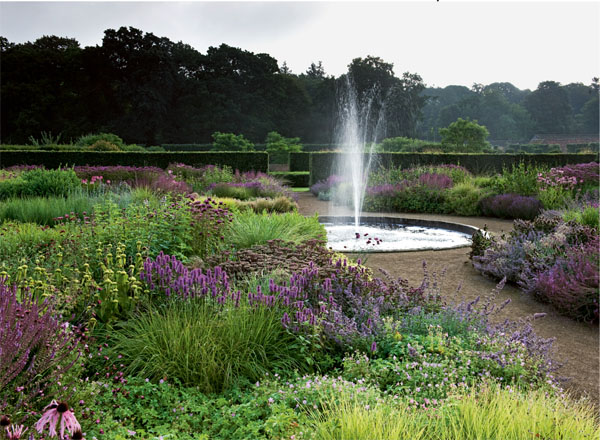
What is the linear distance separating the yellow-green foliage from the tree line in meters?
38.6

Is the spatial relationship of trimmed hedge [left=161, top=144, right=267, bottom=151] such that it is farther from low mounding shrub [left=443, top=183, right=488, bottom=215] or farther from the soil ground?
the soil ground

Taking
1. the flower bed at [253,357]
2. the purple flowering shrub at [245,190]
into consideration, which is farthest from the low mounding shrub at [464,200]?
the flower bed at [253,357]

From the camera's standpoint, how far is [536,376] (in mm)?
3105

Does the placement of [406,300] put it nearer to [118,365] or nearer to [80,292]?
[118,365]

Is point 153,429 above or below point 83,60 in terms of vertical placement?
below

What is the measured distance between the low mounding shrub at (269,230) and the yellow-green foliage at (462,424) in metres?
3.73

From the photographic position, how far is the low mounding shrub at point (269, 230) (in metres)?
5.97

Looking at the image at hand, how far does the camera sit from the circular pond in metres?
8.32

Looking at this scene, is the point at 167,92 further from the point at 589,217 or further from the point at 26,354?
the point at 26,354

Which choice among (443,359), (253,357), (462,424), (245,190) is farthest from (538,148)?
(462,424)

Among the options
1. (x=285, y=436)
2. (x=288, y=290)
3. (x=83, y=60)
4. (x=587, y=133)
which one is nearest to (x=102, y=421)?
(x=285, y=436)

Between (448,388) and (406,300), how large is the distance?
129 cm

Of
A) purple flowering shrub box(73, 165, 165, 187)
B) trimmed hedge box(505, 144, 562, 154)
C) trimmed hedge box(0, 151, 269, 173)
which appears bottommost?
purple flowering shrub box(73, 165, 165, 187)

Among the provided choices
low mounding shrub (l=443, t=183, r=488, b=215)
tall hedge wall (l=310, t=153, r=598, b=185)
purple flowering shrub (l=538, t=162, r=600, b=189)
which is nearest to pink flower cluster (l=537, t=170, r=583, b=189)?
purple flowering shrub (l=538, t=162, r=600, b=189)
